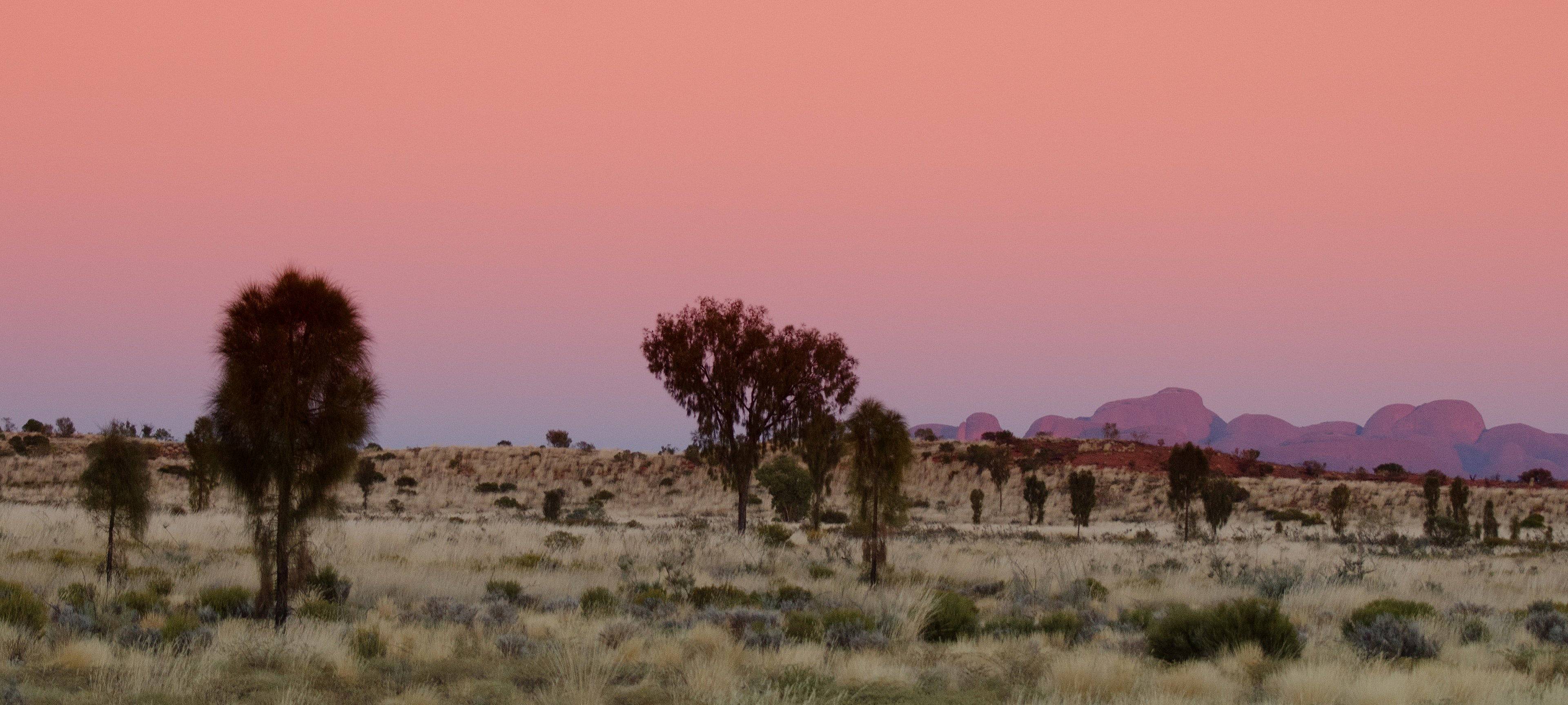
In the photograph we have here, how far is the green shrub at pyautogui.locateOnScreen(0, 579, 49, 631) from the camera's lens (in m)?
10.3

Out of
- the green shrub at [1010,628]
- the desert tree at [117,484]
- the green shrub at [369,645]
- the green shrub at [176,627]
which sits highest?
the desert tree at [117,484]

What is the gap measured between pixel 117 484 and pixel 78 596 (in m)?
3.26

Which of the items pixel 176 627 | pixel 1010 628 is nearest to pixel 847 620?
pixel 1010 628

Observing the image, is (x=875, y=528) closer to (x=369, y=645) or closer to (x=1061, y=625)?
(x=1061, y=625)

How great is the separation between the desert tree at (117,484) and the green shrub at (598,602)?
732 cm

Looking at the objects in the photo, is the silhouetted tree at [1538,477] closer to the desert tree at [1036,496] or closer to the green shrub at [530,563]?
the desert tree at [1036,496]

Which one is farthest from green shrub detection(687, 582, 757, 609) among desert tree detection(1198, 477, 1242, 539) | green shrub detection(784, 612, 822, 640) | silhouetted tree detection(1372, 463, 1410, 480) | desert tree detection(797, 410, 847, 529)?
silhouetted tree detection(1372, 463, 1410, 480)

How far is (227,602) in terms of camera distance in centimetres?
1284

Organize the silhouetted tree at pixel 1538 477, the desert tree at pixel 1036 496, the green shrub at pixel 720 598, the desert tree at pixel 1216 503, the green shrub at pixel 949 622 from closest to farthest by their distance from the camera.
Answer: the green shrub at pixel 949 622, the green shrub at pixel 720 598, the desert tree at pixel 1216 503, the desert tree at pixel 1036 496, the silhouetted tree at pixel 1538 477

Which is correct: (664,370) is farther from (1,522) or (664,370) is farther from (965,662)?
(965,662)

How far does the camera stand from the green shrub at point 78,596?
12.2 m

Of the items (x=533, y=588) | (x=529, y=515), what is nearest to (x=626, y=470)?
(x=529, y=515)

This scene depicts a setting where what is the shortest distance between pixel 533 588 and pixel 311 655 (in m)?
7.25

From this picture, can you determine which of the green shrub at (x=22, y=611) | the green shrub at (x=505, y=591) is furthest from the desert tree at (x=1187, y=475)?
the green shrub at (x=22, y=611)
